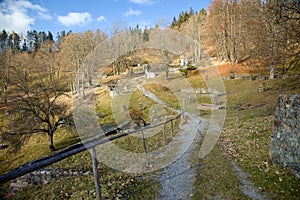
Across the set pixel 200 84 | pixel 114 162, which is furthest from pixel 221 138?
pixel 200 84

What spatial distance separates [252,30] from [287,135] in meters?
21.7

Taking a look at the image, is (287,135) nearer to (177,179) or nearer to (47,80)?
(177,179)

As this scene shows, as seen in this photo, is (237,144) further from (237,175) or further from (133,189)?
(133,189)

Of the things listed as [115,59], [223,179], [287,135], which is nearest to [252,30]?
[287,135]

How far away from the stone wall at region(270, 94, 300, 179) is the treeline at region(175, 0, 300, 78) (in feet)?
30.3

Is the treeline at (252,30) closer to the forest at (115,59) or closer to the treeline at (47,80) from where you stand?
the forest at (115,59)

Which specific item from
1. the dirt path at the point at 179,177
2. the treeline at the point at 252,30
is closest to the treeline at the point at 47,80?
the treeline at the point at 252,30

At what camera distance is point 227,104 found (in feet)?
69.3

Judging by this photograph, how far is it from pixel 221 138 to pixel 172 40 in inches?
731

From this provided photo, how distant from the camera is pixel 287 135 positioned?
5.26m

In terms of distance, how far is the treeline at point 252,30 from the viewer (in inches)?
527

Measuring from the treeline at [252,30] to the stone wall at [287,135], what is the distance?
9227mm

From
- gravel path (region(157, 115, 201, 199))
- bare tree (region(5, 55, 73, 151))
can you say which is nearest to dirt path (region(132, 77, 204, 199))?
gravel path (region(157, 115, 201, 199))

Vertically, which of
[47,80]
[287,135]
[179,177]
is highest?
[47,80]
